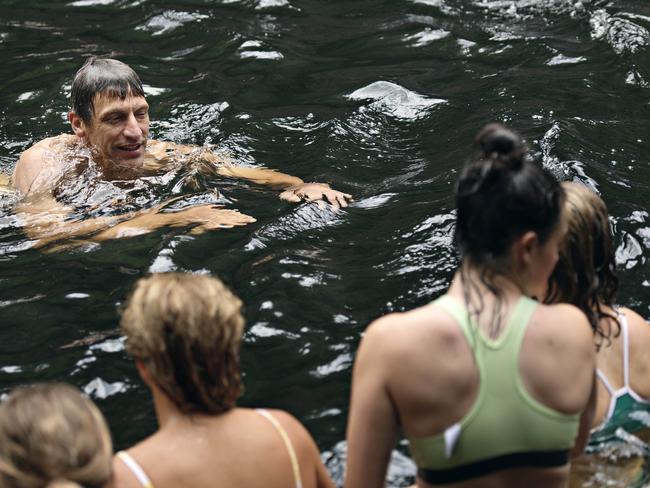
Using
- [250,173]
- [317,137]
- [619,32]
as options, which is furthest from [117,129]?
[619,32]

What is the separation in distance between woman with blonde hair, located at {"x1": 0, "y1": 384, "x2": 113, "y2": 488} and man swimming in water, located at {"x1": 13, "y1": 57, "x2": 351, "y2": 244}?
3.78 metres

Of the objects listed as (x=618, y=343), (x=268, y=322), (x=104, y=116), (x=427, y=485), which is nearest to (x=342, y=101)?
(x=104, y=116)

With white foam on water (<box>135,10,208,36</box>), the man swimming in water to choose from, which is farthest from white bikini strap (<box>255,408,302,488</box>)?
white foam on water (<box>135,10,208,36</box>)

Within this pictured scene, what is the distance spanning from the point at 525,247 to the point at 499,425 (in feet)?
1.90

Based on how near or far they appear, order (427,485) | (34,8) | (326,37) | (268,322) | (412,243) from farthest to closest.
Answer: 1. (34,8)
2. (326,37)
3. (412,243)
4. (268,322)
5. (427,485)

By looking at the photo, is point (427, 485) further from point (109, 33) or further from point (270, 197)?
point (109, 33)

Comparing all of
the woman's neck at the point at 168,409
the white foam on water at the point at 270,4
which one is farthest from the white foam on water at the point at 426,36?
the woman's neck at the point at 168,409

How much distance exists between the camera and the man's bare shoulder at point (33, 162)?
23.9ft

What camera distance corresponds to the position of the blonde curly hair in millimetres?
3398

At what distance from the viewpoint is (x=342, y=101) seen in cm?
884

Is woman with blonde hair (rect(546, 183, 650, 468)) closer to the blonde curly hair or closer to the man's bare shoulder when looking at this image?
the blonde curly hair

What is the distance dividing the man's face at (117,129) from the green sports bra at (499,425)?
13.8 feet

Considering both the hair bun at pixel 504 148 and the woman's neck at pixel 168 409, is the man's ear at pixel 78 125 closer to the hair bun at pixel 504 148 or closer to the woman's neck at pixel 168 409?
the woman's neck at pixel 168 409

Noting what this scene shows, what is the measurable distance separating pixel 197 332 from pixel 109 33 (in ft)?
24.9
